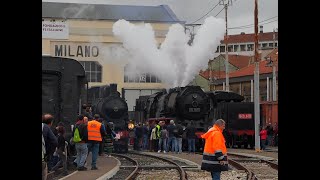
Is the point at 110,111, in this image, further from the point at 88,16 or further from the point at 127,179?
the point at 88,16

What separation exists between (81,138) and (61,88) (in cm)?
129

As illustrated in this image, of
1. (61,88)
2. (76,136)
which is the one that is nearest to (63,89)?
(61,88)

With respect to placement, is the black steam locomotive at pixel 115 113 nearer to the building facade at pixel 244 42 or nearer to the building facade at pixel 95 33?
the building facade at pixel 95 33

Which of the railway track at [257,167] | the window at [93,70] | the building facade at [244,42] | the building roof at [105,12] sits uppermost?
the building facade at [244,42]

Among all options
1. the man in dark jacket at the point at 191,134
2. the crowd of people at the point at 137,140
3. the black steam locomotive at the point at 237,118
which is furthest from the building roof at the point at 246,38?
the man in dark jacket at the point at 191,134

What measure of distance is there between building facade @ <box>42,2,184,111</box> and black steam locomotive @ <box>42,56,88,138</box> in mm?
23268

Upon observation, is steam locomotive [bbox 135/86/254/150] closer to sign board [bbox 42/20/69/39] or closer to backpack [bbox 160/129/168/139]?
backpack [bbox 160/129/168/139]

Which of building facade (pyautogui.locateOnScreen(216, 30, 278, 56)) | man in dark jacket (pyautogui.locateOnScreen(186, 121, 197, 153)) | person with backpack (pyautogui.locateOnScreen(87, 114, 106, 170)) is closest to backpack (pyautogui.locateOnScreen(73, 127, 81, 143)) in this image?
person with backpack (pyautogui.locateOnScreen(87, 114, 106, 170))

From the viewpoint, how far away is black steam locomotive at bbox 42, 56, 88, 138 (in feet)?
45.4

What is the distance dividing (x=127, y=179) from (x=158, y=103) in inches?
527

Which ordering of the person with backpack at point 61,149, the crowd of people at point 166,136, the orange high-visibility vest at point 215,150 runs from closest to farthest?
the orange high-visibility vest at point 215,150 < the person with backpack at point 61,149 < the crowd of people at point 166,136

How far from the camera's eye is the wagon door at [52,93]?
1373cm

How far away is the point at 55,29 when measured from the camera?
38875 millimetres
